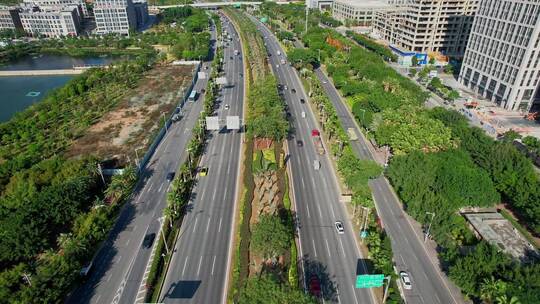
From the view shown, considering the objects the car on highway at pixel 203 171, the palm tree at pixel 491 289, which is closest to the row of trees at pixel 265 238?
the car on highway at pixel 203 171

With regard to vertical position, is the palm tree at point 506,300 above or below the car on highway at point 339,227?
above

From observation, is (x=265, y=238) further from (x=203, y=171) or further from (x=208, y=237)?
(x=203, y=171)

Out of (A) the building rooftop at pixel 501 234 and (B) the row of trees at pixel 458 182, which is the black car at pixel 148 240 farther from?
(A) the building rooftop at pixel 501 234

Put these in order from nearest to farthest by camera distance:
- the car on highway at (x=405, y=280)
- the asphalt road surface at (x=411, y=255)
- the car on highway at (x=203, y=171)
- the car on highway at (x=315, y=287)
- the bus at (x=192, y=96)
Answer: the car on highway at (x=315, y=287), the asphalt road surface at (x=411, y=255), the car on highway at (x=405, y=280), the car on highway at (x=203, y=171), the bus at (x=192, y=96)

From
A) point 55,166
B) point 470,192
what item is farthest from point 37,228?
point 470,192

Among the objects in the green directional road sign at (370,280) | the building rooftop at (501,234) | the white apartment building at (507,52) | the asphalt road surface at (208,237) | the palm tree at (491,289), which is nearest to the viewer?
the palm tree at (491,289)

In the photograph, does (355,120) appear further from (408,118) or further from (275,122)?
(275,122)

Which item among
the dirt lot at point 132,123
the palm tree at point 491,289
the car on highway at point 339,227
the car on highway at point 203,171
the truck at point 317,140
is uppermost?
the palm tree at point 491,289
